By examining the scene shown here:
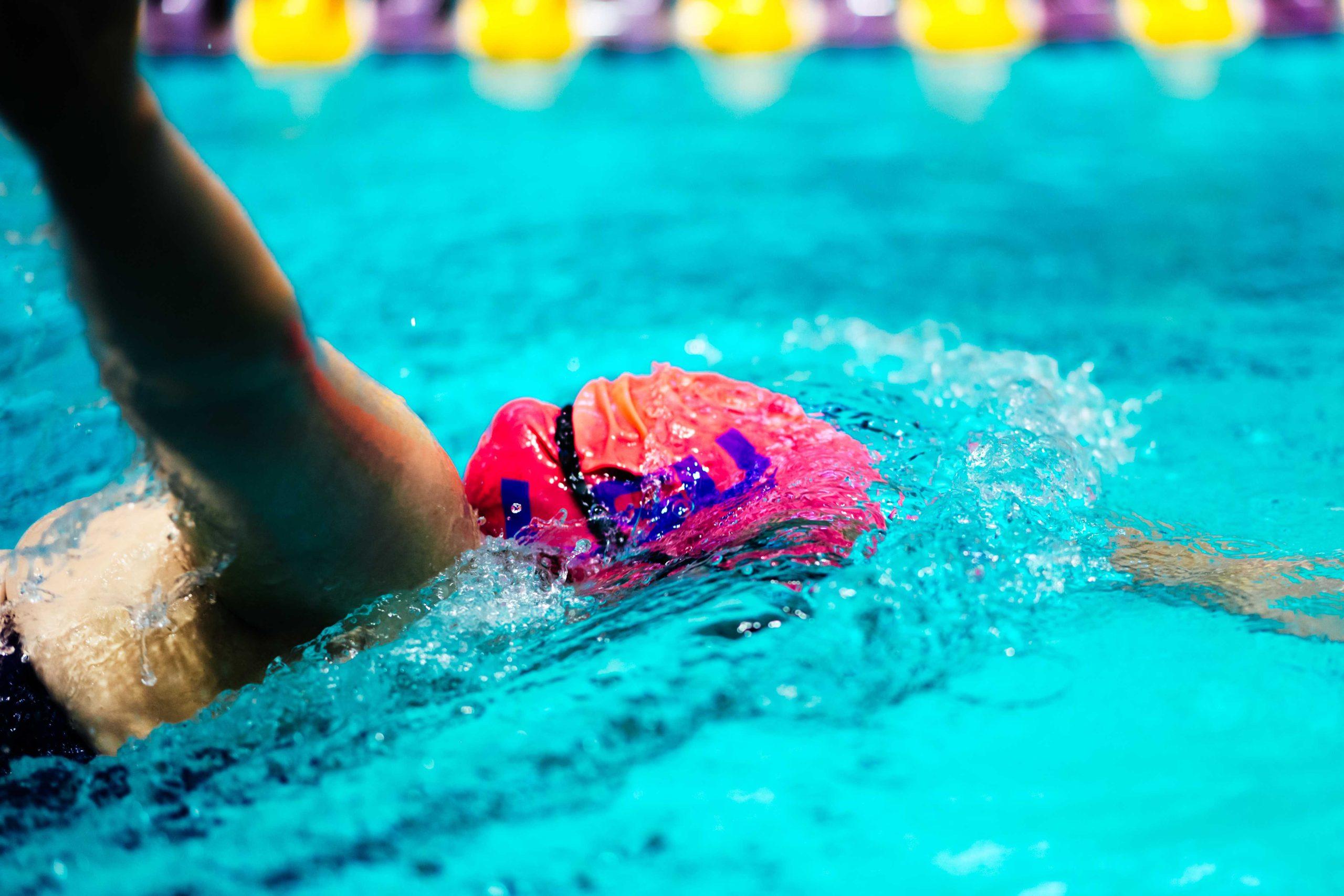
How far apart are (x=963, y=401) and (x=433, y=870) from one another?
157 centimetres

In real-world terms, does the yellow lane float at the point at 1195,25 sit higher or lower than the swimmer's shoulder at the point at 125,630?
higher

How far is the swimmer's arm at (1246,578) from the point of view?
1729 millimetres

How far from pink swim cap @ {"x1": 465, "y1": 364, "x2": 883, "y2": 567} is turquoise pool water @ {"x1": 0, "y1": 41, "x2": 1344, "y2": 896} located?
8cm

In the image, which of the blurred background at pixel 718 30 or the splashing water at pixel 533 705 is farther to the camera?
the blurred background at pixel 718 30

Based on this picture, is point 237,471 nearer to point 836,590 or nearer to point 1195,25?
point 836,590

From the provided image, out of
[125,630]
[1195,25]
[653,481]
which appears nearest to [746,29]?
[1195,25]

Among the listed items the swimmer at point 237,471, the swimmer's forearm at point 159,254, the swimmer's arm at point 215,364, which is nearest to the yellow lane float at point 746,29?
the swimmer at point 237,471

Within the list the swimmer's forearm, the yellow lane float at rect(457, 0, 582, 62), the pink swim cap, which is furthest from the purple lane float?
the swimmer's forearm

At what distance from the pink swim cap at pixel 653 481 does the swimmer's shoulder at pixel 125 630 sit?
15.8 inches

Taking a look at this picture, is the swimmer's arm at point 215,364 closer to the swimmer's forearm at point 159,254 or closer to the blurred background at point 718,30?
the swimmer's forearm at point 159,254

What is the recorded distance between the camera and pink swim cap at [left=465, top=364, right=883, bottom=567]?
167 cm

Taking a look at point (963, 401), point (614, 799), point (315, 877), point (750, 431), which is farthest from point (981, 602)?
point (315, 877)

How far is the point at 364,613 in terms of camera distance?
4.80ft

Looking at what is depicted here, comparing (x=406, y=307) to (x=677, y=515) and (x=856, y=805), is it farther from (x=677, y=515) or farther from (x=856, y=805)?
(x=856, y=805)
